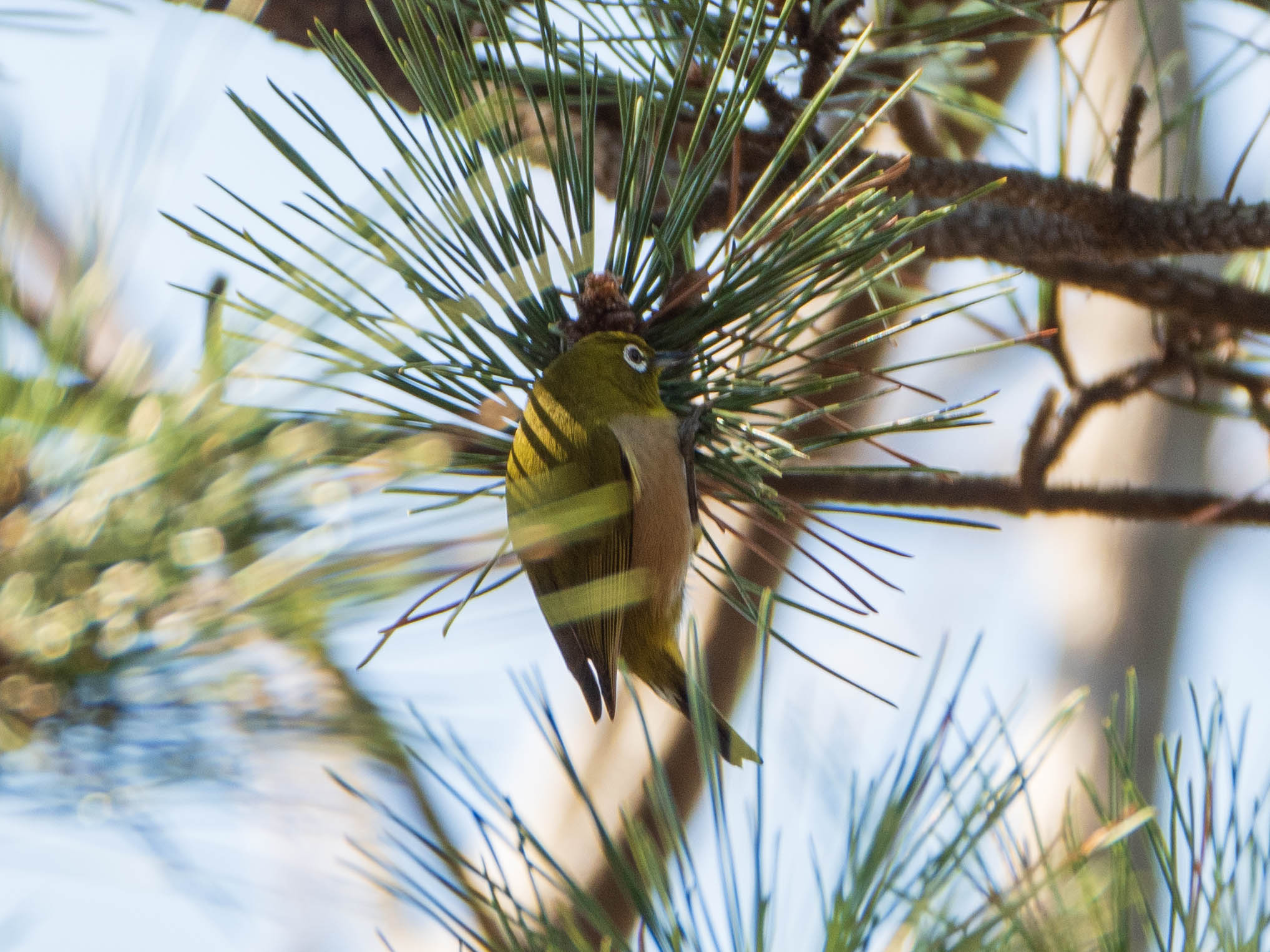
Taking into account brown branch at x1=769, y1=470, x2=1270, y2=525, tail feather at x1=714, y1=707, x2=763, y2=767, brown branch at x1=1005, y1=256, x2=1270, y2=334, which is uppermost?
brown branch at x1=1005, y1=256, x2=1270, y2=334

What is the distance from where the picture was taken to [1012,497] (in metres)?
1.12

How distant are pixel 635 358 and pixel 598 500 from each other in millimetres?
107

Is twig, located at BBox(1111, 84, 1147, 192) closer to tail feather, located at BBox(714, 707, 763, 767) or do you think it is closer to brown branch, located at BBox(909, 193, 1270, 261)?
brown branch, located at BBox(909, 193, 1270, 261)

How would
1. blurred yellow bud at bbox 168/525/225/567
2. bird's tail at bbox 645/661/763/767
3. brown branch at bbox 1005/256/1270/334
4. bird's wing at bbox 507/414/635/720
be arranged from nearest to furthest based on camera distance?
blurred yellow bud at bbox 168/525/225/567 < bird's wing at bbox 507/414/635/720 < bird's tail at bbox 645/661/763/767 < brown branch at bbox 1005/256/1270/334

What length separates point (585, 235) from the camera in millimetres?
694

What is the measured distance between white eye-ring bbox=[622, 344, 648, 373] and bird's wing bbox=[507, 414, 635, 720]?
0.19 ft

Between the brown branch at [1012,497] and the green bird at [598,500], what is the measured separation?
1.30 feet

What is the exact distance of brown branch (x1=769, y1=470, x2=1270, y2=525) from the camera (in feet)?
3.51

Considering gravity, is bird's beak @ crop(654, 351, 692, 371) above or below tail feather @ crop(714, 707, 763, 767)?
above

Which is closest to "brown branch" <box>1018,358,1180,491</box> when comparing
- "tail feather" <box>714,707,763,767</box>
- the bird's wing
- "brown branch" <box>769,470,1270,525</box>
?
"brown branch" <box>769,470,1270,525</box>

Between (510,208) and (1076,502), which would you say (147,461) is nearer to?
(510,208)

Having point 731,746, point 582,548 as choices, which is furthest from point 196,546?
point 731,746

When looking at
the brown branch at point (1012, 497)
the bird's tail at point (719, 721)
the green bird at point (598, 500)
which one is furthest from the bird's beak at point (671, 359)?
Answer: the brown branch at point (1012, 497)

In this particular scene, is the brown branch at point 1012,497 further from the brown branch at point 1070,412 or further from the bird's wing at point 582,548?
the bird's wing at point 582,548
